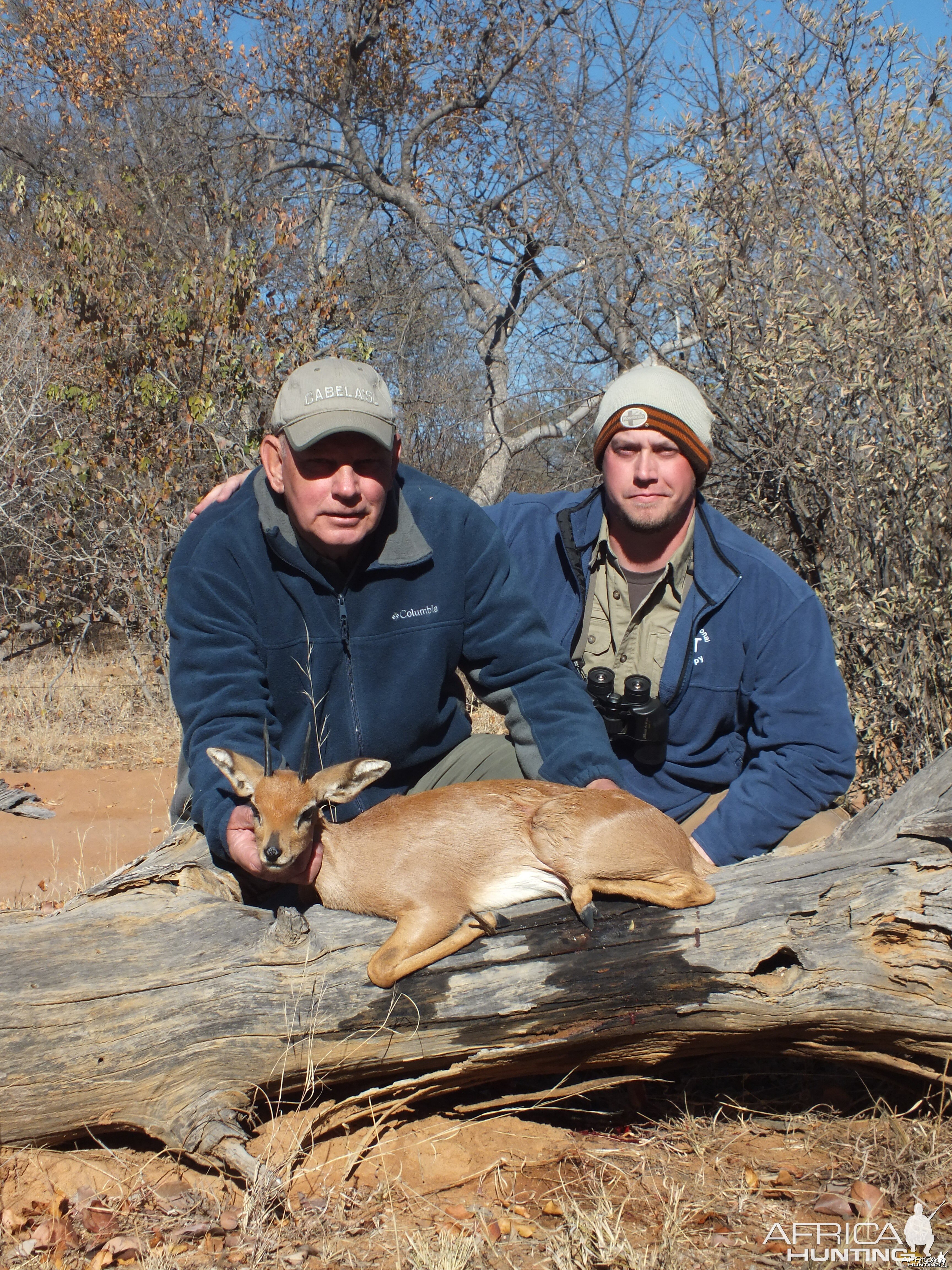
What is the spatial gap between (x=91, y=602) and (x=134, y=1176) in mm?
8772

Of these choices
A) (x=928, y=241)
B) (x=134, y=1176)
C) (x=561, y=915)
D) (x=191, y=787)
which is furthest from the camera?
(x=928, y=241)

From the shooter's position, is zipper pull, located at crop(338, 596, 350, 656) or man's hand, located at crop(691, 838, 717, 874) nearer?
man's hand, located at crop(691, 838, 717, 874)

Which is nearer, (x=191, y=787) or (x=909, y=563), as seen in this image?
(x=191, y=787)

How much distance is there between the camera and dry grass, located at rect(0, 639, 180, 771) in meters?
9.84

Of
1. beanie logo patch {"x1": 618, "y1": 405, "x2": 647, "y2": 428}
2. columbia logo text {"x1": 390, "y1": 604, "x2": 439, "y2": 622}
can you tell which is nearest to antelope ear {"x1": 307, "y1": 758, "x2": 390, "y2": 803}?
columbia logo text {"x1": 390, "y1": 604, "x2": 439, "y2": 622}

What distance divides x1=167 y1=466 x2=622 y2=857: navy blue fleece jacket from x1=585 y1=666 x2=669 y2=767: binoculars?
228mm

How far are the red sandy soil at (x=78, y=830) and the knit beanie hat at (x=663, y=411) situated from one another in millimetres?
4319

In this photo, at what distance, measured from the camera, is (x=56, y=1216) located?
11.6ft

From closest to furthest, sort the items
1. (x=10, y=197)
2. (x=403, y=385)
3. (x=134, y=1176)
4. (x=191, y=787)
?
(x=134, y=1176)
(x=191, y=787)
(x=403, y=385)
(x=10, y=197)

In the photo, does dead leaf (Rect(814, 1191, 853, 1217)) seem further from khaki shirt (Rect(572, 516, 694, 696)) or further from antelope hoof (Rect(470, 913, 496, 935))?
khaki shirt (Rect(572, 516, 694, 696))

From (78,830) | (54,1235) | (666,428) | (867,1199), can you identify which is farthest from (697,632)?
(78,830)

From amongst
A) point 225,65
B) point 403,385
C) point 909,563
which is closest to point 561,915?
point 909,563

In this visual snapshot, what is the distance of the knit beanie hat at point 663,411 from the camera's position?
504cm

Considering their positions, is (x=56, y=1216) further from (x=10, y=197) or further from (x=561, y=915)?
(x=10, y=197)
